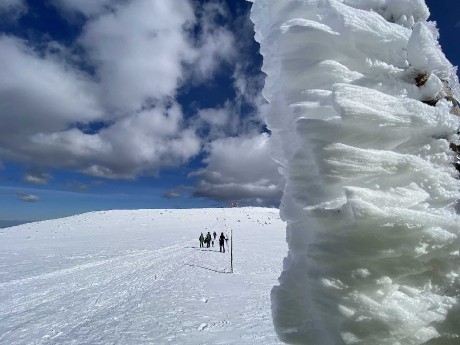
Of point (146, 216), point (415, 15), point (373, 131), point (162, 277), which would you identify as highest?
point (146, 216)

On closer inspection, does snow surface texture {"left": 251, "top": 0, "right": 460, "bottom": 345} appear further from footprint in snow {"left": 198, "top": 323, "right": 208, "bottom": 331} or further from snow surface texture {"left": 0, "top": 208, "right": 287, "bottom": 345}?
footprint in snow {"left": 198, "top": 323, "right": 208, "bottom": 331}

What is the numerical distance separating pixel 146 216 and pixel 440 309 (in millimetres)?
60413

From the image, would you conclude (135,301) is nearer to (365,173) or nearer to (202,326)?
(202,326)

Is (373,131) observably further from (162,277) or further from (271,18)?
(162,277)

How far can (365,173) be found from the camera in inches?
57.3

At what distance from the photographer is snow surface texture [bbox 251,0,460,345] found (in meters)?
1.37

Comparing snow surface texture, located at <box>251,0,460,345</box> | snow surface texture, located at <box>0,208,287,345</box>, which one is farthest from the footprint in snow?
snow surface texture, located at <box>251,0,460,345</box>

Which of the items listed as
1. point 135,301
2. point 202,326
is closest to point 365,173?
point 202,326

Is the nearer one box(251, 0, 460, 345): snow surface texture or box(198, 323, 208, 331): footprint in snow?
box(251, 0, 460, 345): snow surface texture

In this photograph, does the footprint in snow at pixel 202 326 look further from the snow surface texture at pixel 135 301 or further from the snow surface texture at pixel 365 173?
the snow surface texture at pixel 365 173

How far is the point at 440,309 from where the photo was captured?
139cm

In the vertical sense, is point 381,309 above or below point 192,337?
above

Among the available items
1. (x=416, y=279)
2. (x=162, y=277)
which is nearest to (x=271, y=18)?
(x=416, y=279)

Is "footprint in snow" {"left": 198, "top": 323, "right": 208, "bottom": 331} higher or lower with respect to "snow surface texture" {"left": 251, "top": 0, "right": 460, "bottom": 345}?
lower
